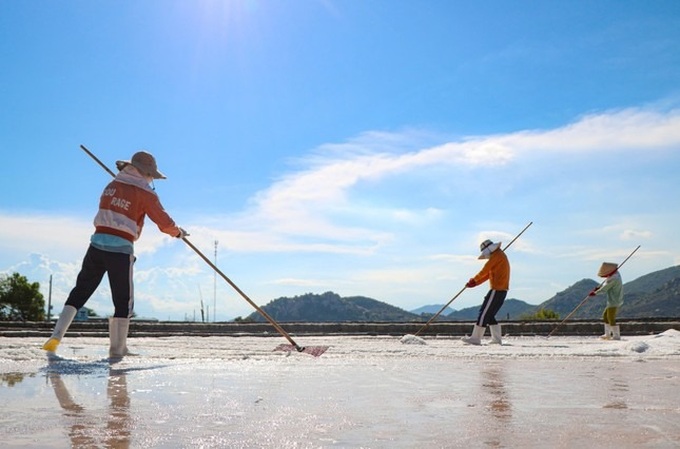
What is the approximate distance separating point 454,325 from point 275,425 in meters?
11.4

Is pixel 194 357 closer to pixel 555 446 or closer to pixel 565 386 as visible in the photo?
pixel 565 386

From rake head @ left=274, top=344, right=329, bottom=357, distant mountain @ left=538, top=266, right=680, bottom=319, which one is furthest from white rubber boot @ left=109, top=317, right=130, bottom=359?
distant mountain @ left=538, top=266, right=680, bottom=319

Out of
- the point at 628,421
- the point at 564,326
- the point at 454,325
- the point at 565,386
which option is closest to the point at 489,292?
the point at 454,325

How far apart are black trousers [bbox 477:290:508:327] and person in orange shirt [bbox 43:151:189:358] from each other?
19.1 ft

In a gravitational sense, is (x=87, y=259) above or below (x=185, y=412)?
above

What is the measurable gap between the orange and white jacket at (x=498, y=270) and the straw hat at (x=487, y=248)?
0.06m

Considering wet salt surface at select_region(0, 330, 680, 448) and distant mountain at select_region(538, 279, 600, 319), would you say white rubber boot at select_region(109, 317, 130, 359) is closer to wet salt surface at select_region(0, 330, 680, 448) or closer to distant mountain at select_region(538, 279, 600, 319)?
wet salt surface at select_region(0, 330, 680, 448)

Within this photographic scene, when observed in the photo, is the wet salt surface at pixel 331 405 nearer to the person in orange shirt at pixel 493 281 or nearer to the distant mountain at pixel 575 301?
the person in orange shirt at pixel 493 281

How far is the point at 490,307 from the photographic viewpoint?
397 inches

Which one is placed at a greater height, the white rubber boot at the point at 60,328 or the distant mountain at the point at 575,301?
the distant mountain at the point at 575,301

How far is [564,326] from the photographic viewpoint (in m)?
14.0

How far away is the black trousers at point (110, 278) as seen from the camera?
19.2ft

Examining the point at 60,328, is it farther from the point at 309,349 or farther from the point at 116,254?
the point at 309,349

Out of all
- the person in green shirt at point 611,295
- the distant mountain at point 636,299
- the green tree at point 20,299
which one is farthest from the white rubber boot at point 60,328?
the distant mountain at point 636,299
